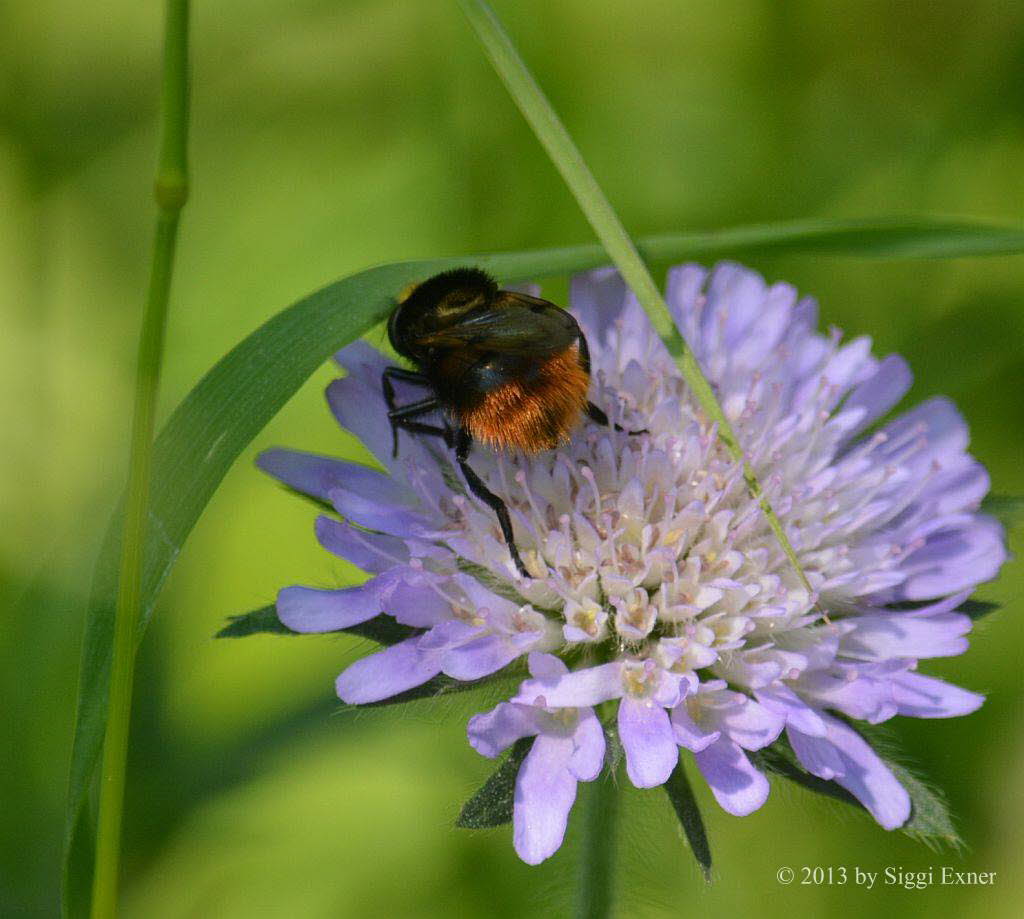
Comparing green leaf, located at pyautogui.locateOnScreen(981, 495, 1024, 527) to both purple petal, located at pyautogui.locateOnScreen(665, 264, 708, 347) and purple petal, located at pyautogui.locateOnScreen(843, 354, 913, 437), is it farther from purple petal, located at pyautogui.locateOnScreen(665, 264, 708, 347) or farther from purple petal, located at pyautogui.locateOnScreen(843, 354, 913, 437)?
purple petal, located at pyautogui.locateOnScreen(665, 264, 708, 347)

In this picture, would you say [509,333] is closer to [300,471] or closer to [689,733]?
[300,471]

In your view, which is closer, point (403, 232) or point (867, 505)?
point (867, 505)

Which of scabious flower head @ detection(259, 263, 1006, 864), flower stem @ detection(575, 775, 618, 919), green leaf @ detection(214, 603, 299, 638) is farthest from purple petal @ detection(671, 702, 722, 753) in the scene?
green leaf @ detection(214, 603, 299, 638)

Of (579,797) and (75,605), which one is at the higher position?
(75,605)

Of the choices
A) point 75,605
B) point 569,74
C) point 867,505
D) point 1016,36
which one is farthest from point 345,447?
point 1016,36

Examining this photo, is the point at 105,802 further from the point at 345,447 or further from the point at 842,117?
the point at 842,117

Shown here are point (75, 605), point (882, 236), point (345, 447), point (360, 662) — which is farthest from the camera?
point (345, 447)

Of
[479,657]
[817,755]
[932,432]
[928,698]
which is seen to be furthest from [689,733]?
[932,432]

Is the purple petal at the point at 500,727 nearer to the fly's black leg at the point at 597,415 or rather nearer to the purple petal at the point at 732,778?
the purple petal at the point at 732,778

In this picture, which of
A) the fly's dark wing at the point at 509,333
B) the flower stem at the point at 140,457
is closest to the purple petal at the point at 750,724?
the fly's dark wing at the point at 509,333
